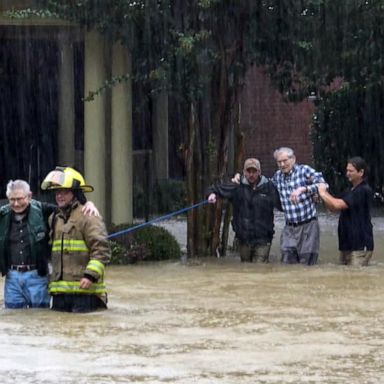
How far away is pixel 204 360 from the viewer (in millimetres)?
9492

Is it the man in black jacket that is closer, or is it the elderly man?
the elderly man

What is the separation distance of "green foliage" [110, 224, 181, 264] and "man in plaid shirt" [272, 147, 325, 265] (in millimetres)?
2108

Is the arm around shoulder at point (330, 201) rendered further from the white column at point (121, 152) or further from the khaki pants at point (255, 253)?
the white column at point (121, 152)

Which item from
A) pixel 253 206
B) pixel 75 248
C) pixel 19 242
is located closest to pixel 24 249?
pixel 19 242

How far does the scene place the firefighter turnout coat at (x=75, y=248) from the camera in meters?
11.5

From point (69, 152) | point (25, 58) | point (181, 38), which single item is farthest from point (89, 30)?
point (25, 58)

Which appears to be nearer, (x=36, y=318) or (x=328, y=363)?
(x=328, y=363)

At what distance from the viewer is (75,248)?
455 inches

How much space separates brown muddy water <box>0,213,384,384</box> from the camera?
29.8ft

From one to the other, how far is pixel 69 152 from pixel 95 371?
41.6 ft

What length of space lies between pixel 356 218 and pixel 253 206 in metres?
1.25

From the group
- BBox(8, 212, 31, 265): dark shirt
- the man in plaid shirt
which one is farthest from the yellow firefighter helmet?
the man in plaid shirt

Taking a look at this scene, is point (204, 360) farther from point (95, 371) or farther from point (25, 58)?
point (25, 58)

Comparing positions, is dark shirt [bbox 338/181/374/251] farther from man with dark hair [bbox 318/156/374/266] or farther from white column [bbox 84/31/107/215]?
white column [bbox 84/31/107/215]
